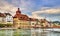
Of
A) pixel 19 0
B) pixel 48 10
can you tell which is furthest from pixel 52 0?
pixel 19 0

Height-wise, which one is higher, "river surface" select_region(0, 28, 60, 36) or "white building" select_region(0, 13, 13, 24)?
"white building" select_region(0, 13, 13, 24)

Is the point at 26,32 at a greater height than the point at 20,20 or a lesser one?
lesser

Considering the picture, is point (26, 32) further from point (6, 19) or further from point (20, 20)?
point (6, 19)

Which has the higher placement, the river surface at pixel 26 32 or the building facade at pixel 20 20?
the building facade at pixel 20 20

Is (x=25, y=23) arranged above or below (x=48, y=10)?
below

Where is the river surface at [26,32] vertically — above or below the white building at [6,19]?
below

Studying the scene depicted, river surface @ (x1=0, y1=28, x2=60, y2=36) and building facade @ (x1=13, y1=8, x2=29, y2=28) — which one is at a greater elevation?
building facade @ (x1=13, y1=8, x2=29, y2=28)

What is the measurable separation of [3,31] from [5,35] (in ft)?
0.26

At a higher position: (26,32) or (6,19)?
(6,19)

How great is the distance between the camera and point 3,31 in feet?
8.88

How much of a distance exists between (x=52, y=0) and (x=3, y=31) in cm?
101

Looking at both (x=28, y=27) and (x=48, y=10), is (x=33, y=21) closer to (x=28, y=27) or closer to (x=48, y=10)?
(x=28, y=27)

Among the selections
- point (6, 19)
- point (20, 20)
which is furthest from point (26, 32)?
point (6, 19)

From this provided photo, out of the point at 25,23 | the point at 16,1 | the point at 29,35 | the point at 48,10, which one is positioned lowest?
the point at 29,35
